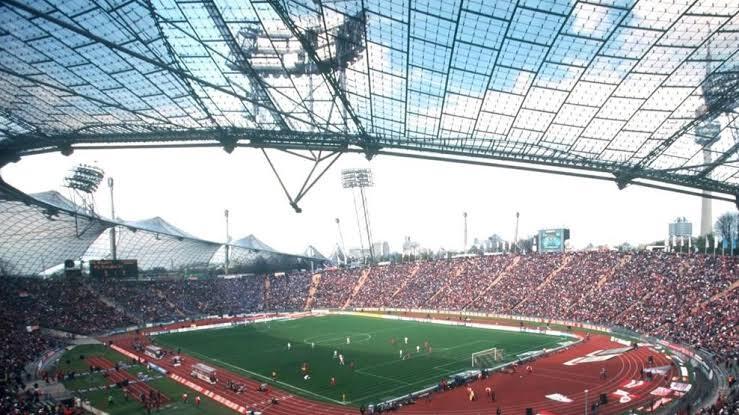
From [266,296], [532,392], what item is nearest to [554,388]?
[532,392]

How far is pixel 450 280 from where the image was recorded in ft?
260

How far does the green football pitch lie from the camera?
37844 mm

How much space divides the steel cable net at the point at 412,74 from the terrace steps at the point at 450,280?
55024 millimetres

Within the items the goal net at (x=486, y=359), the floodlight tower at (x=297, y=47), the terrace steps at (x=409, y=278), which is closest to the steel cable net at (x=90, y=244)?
the terrace steps at (x=409, y=278)

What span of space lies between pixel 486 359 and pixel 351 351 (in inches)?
539

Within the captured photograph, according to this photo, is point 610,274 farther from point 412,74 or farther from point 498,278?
point 412,74

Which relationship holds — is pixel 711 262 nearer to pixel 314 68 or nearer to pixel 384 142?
pixel 384 142

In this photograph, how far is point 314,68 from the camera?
1875 centimetres

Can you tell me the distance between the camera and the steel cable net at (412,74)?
16031 millimetres

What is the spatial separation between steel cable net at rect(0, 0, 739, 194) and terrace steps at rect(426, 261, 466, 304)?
55.0 m

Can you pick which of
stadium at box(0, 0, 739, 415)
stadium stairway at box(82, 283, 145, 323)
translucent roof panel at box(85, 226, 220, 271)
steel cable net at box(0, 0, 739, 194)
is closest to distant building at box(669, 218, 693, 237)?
stadium at box(0, 0, 739, 415)

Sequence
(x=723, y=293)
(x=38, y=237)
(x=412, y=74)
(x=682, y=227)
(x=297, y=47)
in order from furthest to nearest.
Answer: (x=682, y=227)
(x=38, y=237)
(x=723, y=293)
(x=297, y=47)
(x=412, y=74)

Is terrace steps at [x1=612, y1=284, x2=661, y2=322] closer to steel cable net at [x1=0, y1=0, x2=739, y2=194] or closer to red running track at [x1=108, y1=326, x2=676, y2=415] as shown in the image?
red running track at [x1=108, y1=326, x2=676, y2=415]

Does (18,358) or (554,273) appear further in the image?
(554,273)
